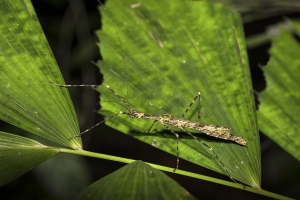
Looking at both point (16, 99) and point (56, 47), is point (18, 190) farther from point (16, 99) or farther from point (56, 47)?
point (16, 99)

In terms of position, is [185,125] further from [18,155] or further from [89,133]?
[89,133]

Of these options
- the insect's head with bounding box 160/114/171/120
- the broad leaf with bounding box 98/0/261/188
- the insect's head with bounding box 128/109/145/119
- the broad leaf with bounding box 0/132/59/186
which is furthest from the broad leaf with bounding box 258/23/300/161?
the broad leaf with bounding box 0/132/59/186

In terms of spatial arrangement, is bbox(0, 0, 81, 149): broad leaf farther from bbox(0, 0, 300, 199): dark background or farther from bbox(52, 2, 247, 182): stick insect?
bbox(0, 0, 300, 199): dark background

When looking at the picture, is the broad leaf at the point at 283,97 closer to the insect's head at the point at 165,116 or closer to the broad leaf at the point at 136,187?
the insect's head at the point at 165,116

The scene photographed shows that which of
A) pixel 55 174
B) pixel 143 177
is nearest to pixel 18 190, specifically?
pixel 55 174

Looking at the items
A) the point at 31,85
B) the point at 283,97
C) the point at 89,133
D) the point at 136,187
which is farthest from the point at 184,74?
the point at 89,133
